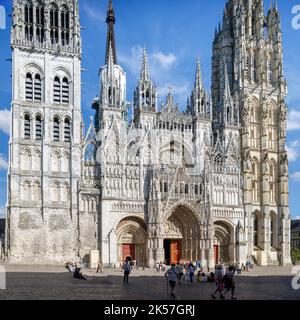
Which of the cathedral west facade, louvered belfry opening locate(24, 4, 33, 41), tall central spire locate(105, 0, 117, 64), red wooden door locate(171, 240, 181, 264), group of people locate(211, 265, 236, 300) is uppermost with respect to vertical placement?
tall central spire locate(105, 0, 117, 64)

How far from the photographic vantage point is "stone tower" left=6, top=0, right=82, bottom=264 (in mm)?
50906

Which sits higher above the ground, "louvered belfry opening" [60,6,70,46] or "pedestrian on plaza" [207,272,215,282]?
"louvered belfry opening" [60,6,70,46]

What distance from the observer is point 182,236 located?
58062 mm

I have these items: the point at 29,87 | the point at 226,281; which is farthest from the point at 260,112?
the point at 226,281

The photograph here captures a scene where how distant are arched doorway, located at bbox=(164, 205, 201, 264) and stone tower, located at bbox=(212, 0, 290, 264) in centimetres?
721

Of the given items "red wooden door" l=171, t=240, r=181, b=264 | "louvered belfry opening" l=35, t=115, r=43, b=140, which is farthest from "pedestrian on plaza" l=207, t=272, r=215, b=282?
"louvered belfry opening" l=35, t=115, r=43, b=140

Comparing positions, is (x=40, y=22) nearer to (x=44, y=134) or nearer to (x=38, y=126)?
(x=38, y=126)

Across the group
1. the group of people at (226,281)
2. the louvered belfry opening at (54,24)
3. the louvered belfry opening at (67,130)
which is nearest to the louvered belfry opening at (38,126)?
the louvered belfry opening at (67,130)

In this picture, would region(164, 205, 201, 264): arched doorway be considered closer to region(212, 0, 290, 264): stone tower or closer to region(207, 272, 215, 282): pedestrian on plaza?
region(212, 0, 290, 264): stone tower

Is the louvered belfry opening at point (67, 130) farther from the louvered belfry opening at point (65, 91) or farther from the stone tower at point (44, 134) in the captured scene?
the louvered belfry opening at point (65, 91)
